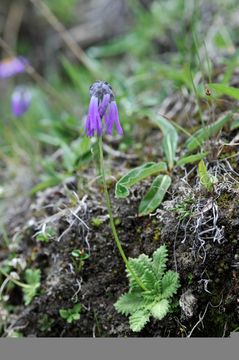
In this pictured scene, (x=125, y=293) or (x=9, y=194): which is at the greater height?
(x=9, y=194)

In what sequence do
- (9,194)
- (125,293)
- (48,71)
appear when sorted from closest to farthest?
(125,293) < (9,194) < (48,71)

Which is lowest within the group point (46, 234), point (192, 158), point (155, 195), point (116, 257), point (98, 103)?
point (116, 257)

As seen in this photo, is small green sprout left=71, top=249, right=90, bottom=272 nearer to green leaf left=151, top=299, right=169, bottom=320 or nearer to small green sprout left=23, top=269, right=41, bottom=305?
small green sprout left=23, top=269, right=41, bottom=305

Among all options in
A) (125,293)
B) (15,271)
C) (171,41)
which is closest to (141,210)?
(125,293)

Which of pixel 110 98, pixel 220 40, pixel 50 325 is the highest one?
pixel 220 40

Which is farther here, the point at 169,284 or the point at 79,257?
the point at 79,257

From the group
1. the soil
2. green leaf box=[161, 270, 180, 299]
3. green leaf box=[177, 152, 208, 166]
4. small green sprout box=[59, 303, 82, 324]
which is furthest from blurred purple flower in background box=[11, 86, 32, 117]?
green leaf box=[161, 270, 180, 299]

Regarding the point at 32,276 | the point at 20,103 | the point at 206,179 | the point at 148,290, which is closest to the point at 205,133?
the point at 206,179

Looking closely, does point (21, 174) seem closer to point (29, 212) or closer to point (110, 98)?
point (29, 212)

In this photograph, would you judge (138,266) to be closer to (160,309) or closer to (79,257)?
(160,309)
